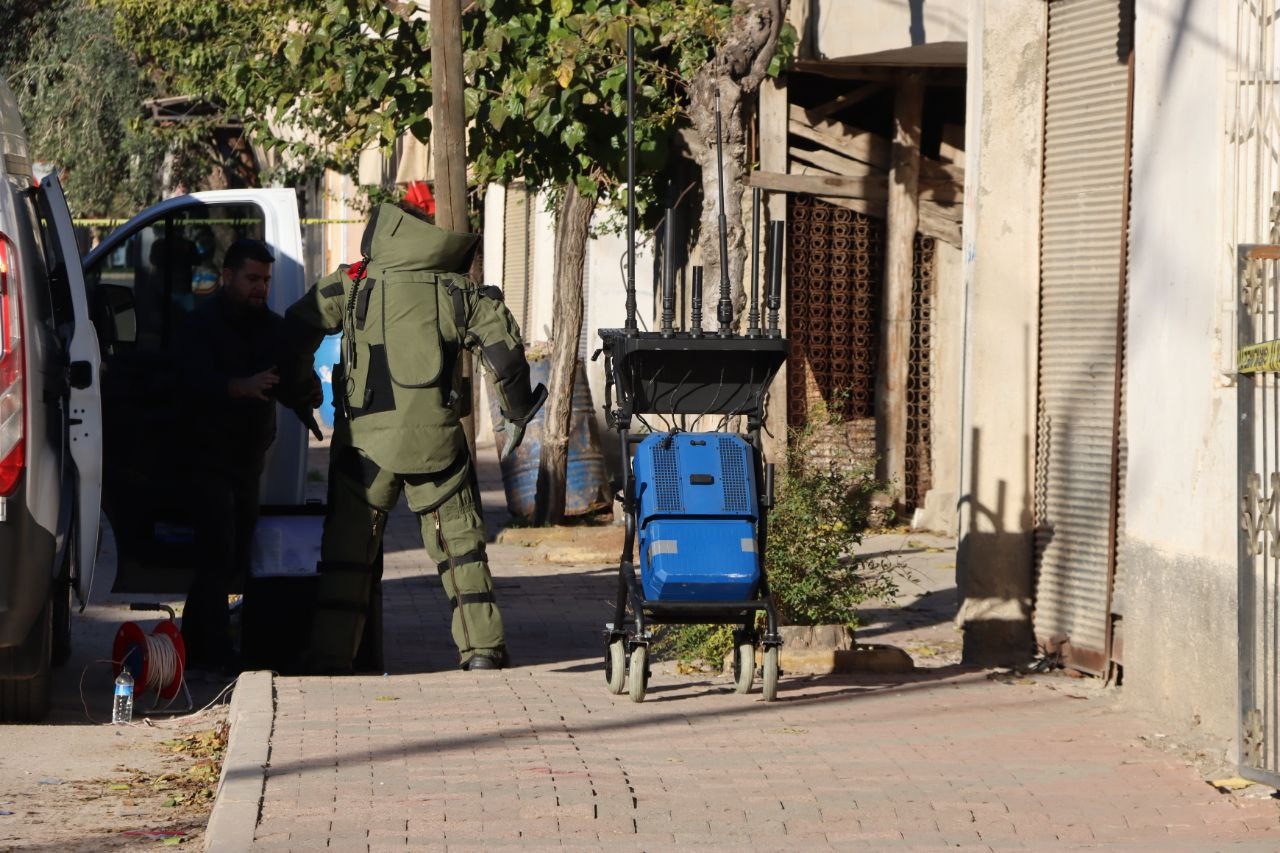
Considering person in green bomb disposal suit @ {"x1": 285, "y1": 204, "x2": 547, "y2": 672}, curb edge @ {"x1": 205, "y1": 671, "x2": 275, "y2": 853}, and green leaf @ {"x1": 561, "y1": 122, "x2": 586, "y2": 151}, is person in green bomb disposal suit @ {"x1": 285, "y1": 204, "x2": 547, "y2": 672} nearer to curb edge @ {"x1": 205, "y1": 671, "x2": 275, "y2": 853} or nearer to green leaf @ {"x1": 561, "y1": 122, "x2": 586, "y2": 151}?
curb edge @ {"x1": 205, "y1": 671, "x2": 275, "y2": 853}

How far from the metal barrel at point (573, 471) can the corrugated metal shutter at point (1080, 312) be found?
6679 mm

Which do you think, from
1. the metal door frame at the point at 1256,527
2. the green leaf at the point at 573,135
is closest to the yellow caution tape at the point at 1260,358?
the metal door frame at the point at 1256,527

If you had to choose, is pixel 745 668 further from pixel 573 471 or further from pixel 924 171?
pixel 924 171

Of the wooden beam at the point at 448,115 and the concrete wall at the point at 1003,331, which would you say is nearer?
the concrete wall at the point at 1003,331

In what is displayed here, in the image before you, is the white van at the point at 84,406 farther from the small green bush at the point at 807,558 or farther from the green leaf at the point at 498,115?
the green leaf at the point at 498,115

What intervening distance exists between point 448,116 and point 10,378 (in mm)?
3738

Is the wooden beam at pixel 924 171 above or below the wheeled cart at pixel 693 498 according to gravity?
above

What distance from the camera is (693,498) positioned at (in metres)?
7.31

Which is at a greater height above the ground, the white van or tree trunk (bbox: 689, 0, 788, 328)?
tree trunk (bbox: 689, 0, 788, 328)

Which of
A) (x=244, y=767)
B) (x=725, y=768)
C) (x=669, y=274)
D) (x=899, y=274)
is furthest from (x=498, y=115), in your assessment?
(x=244, y=767)

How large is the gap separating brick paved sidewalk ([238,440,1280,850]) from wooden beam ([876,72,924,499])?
666 centimetres

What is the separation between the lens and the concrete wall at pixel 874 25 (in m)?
13.1

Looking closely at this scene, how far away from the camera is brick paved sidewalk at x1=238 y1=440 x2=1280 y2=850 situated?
549 centimetres

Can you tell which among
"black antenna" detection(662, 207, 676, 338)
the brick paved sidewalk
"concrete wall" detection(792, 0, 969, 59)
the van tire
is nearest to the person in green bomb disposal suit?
the brick paved sidewalk
